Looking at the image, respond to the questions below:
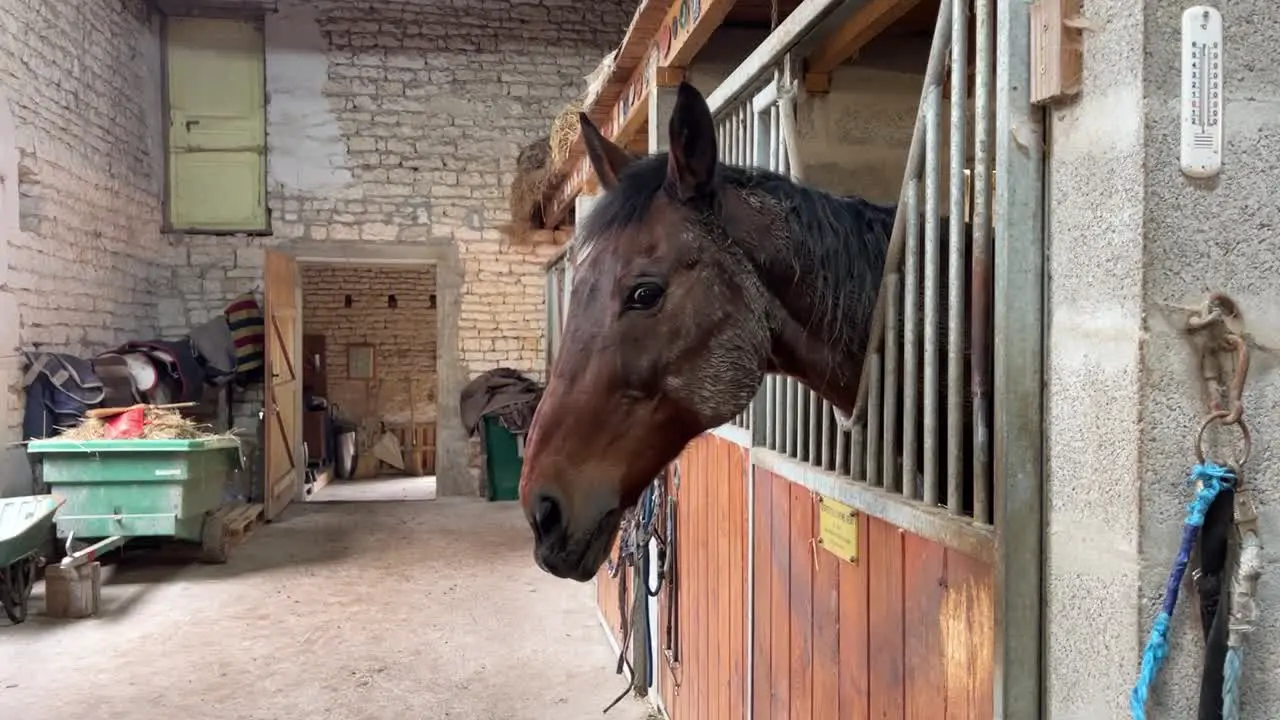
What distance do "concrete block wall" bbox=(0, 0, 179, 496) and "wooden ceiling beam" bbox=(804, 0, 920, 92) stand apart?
5505 mm

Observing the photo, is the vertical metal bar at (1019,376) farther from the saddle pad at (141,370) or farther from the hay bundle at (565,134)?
the saddle pad at (141,370)

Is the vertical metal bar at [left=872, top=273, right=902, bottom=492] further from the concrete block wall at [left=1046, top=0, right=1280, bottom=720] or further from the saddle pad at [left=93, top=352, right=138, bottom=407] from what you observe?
the saddle pad at [left=93, top=352, right=138, bottom=407]

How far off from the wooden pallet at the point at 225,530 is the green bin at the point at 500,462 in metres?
2.19

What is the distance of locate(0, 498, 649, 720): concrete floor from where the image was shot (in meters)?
3.44

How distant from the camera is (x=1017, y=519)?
91 centimetres

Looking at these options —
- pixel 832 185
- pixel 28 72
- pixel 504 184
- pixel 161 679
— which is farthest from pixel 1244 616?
pixel 504 184

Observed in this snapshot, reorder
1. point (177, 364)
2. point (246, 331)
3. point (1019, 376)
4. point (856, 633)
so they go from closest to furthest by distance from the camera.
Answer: point (1019, 376)
point (856, 633)
point (177, 364)
point (246, 331)

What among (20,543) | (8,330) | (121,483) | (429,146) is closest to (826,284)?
(20,543)

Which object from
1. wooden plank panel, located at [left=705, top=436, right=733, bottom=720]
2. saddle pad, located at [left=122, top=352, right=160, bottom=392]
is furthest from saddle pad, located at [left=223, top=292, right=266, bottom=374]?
wooden plank panel, located at [left=705, top=436, right=733, bottom=720]

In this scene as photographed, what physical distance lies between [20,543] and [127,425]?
4.08 feet

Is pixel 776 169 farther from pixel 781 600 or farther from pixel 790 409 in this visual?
pixel 781 600

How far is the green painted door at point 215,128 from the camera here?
8180mm

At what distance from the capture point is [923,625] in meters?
1.21

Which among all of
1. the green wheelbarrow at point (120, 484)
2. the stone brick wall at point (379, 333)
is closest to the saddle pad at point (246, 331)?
the green wheelbarrow at point (120, 484)
